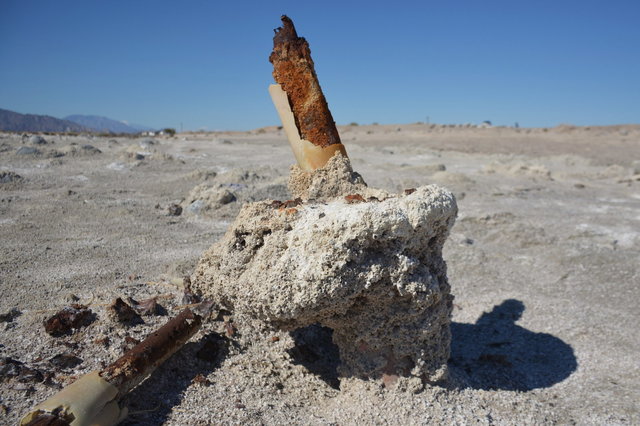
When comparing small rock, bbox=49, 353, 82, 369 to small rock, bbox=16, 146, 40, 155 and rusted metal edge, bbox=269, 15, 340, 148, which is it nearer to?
rusted metal edge, bbox=269, 15, 340, 148

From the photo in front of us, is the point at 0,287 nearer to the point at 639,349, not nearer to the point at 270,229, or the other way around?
the point at 270,229

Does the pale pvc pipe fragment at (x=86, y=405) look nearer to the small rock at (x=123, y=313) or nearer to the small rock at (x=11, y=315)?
the small rock at (x=123, y=313)

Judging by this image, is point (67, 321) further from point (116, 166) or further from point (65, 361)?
point (116, 166)

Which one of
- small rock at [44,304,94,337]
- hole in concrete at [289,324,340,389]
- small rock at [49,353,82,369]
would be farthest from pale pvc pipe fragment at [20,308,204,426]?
hole in concrete at [289,324,340,389]

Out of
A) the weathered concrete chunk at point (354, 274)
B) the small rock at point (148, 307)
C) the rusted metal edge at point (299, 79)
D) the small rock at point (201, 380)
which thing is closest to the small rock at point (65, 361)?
the small rock at point (148, 307)

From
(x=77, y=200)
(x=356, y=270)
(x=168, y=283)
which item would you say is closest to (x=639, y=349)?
(x=356, y=270)

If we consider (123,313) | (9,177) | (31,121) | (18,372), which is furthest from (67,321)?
(31,121)
